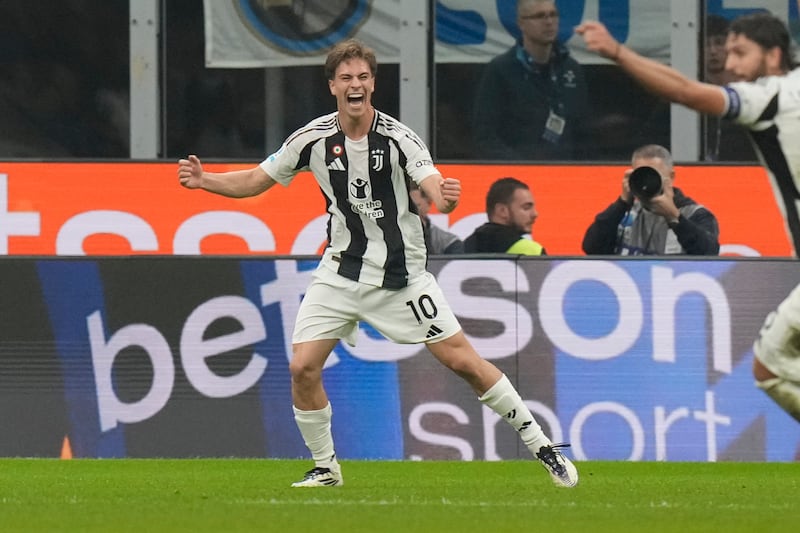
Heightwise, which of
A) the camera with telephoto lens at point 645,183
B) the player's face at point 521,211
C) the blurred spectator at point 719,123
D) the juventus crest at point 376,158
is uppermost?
the blurred spectator at point 719,123

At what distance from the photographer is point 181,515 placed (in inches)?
309

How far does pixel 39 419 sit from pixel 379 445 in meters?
2.08

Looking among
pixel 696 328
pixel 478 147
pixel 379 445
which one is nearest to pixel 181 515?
pixel 379 445

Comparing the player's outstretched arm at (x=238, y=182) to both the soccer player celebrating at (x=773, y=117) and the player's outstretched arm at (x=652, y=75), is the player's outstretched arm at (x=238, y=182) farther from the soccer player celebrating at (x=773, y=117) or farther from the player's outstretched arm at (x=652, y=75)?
the player's outstretched arm at (x=652, y=75)

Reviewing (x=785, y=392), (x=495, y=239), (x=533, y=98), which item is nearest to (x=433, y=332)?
(x=785, y=392)

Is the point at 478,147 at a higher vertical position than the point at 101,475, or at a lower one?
higher

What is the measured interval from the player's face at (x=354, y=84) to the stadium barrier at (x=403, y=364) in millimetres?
2892

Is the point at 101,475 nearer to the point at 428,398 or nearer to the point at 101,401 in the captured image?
the point at 101,401

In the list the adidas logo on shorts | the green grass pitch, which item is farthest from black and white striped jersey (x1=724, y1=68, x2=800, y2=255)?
the adidas logo on shorts

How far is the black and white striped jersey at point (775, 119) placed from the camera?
759cm

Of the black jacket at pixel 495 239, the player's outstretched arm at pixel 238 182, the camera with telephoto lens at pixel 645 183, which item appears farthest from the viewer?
the black jacket at pixel 495 239

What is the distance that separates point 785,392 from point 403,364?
463 cm

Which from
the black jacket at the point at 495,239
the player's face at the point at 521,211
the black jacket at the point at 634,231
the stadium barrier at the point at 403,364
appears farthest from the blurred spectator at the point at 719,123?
the stadium barrier at the point at 403,364

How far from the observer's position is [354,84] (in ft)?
30.7
